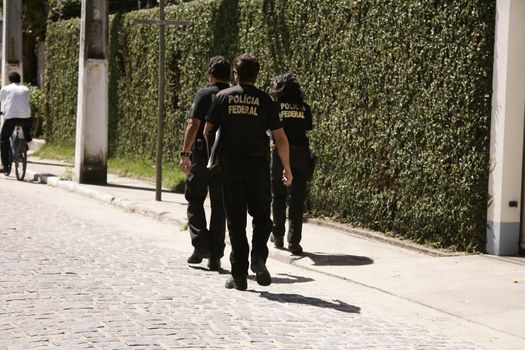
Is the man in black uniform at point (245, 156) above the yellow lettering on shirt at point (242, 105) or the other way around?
the other way around

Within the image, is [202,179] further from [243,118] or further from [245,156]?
[243,118]

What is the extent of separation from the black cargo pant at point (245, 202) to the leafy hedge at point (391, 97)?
9.72ft

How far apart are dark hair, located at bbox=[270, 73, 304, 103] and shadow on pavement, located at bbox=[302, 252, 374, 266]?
5.55 ft

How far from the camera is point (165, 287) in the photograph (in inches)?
362

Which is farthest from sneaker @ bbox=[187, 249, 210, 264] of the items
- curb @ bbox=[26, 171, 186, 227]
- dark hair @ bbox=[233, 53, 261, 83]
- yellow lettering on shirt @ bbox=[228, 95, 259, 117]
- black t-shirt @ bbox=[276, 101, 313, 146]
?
curb @ bbox=[26, 171, 186, 227]

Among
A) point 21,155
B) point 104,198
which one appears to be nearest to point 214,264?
point 104,198

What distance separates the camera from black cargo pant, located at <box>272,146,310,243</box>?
1136 cm

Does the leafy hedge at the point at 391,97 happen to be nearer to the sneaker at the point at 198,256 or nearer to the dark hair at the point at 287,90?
the dark hair at the point at 287,90

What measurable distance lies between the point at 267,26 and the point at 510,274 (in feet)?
21.1

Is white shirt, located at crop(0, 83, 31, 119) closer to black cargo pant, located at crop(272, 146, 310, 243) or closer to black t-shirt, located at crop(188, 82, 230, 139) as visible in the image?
black cargo pant, located at crop(272, 146, 310, 243)

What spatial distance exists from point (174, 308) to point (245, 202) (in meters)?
1.42

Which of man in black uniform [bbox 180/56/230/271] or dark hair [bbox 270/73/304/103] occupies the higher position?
dark hair [bbox 270/73/304/103]

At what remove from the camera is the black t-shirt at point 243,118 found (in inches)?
358

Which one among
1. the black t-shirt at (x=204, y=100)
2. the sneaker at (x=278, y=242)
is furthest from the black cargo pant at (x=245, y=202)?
the sneaker at (x=278, y=242)
